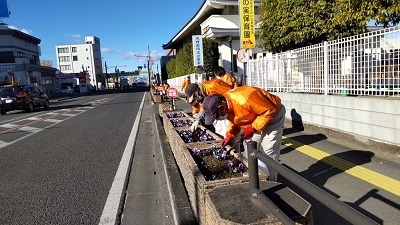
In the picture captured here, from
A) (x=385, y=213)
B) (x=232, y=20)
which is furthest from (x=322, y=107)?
(x=232, y=20)

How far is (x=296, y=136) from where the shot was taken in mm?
7602

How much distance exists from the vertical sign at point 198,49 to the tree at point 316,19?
944cm

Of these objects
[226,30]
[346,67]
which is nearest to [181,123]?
[346,67]

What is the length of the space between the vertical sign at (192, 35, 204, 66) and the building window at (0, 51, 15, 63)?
1985 inches

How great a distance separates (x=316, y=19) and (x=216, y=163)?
8259mm

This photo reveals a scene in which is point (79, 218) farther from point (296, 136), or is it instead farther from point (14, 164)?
point (296, 136)

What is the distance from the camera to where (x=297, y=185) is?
1.58 meters

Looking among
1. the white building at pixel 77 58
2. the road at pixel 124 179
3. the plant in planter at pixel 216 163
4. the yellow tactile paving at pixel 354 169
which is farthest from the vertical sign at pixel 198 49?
the white building at pixel 77 58

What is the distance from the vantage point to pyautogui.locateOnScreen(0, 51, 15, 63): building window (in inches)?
2265

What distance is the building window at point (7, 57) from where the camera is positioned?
57.5 m

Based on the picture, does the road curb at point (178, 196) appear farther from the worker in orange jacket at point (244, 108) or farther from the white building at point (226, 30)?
the white building at point (226, 30)

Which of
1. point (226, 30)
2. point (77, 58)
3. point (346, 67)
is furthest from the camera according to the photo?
point (77, 58)

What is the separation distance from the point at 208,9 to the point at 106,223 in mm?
23324

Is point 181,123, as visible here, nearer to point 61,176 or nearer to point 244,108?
point 61,176
